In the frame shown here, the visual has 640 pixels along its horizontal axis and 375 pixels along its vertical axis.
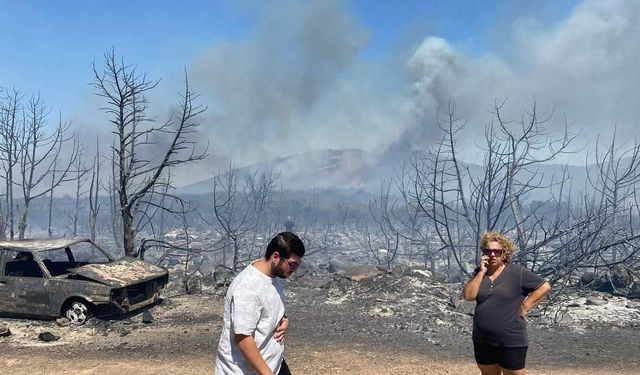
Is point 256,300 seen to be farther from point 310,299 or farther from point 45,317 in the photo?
point 310,299

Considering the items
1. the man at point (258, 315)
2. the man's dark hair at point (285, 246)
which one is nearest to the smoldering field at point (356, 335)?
the man at point (258, 315)

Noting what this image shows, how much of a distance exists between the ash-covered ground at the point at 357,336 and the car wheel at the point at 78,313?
125 mm

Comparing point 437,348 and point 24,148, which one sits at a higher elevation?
point 24,148

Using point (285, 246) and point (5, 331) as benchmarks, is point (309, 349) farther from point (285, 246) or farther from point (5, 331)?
point (5, 331)

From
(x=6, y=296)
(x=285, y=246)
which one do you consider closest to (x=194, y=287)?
(x=6, y=296)

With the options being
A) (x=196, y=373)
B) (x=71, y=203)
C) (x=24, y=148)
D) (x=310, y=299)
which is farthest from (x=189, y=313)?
(x=71, y=203)

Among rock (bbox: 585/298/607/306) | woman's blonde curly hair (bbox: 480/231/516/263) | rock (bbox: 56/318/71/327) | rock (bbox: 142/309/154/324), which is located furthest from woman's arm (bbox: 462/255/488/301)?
rock (bbox: 585/298/607/306)

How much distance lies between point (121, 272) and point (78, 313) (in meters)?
0.91

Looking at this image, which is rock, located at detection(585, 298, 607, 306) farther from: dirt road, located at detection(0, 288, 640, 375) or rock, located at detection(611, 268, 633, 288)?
dirt road, located at detection(0, 288, 640, 375)

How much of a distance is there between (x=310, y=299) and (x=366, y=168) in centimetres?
9289

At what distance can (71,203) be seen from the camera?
157 feet

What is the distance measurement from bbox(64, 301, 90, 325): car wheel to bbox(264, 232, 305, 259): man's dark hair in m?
6.18

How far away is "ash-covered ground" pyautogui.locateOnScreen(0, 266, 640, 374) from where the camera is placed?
18.6ft

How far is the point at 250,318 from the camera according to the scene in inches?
86.4
